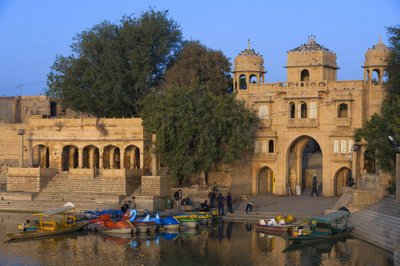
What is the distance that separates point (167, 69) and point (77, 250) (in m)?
21.9

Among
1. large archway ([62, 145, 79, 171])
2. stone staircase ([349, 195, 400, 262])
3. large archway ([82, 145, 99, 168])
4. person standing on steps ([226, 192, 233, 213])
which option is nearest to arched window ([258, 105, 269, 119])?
person standing on steps ([226, 192, 233, 213])

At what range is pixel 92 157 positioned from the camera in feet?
155

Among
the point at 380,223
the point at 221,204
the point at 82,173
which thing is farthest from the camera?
the point at 82,173

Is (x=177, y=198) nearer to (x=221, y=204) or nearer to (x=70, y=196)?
(x=221, y=204)

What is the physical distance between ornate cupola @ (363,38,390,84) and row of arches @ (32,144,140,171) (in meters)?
14.2

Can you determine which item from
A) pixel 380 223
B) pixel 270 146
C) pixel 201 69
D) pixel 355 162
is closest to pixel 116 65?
pixel 201 69

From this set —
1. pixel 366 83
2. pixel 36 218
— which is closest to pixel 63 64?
pixel 36 218

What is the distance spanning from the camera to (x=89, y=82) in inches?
1938

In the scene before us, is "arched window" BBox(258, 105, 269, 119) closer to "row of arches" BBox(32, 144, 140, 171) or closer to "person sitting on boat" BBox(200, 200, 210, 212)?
"row of arches" BBox(32, 144, 140, 171)

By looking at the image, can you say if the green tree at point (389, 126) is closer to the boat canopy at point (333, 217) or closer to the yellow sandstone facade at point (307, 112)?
the yellow sandstone facade at point (307, 112)

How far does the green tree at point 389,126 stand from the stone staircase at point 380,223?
194 centimetres

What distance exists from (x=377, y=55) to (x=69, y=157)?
64.4 feet

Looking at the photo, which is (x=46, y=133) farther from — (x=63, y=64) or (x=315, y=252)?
(x=315, y=252)

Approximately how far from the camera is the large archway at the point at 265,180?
149ft
